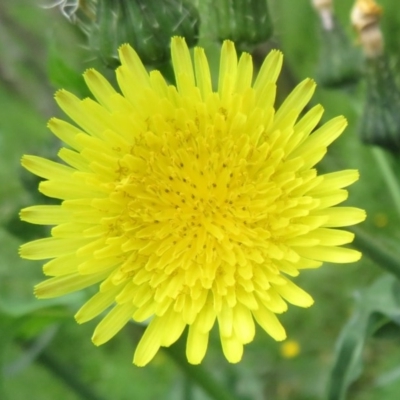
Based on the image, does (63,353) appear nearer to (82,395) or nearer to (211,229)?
(82,395)

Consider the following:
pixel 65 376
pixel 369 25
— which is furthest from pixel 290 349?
pixel 369 25

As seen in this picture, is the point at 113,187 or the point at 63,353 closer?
the point at 113,187

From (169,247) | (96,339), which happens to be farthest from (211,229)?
(96,339)

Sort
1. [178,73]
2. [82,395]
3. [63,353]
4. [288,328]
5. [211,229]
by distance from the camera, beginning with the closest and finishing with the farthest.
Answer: [178,73]
[211,229]
[82,395]
[288,328]
[63,353]

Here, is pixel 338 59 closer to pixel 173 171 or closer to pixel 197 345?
pixel 173 171

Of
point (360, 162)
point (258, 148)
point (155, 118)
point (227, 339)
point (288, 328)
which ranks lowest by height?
point (288, 328)

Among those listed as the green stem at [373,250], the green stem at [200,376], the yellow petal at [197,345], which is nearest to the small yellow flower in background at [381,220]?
the green stem at [200,376]
